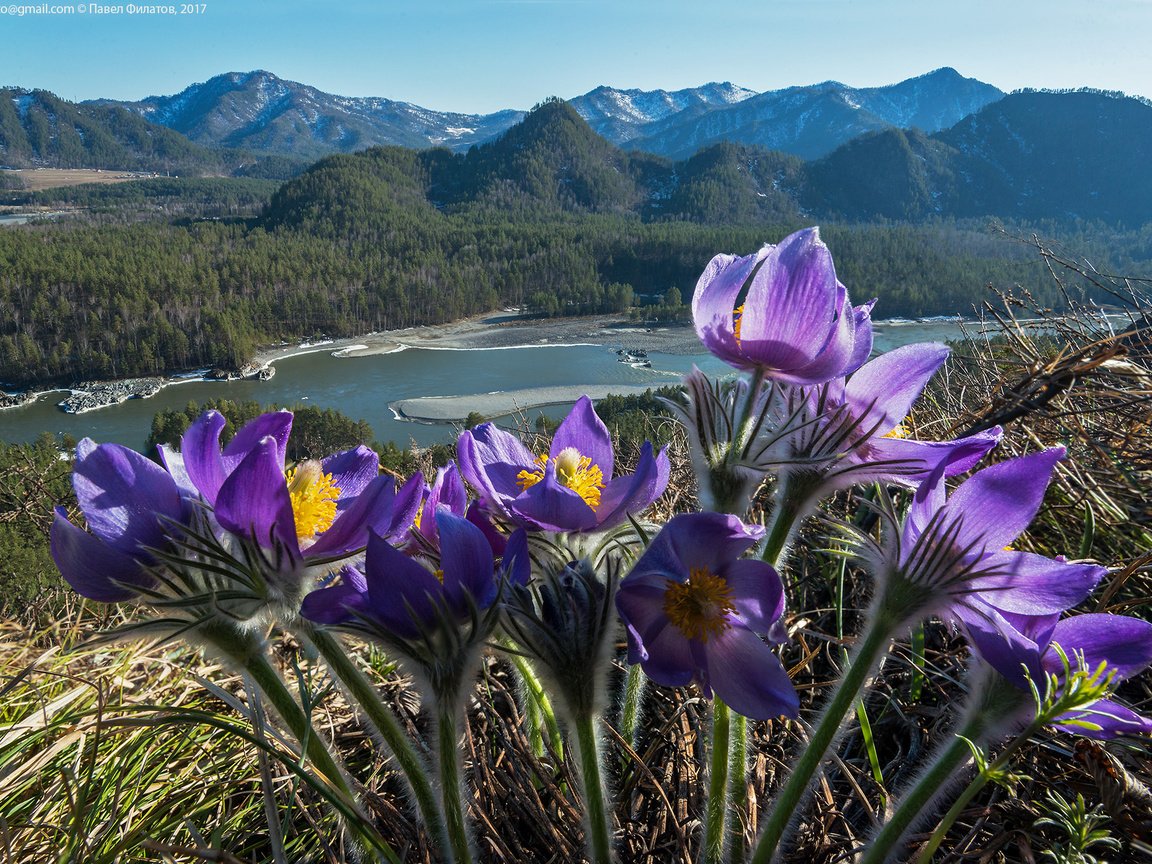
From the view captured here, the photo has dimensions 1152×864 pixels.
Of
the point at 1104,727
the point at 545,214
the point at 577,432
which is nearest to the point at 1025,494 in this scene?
the point at 1104,727

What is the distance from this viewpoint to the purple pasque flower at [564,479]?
2.33ft

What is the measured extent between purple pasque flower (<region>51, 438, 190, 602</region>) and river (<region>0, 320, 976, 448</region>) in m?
30.4

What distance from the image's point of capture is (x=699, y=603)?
0.65 metres

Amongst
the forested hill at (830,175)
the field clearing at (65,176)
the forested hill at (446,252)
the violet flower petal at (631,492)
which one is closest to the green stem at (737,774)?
the violet flower petal at (631,492)

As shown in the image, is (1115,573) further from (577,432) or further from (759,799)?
(577,432)

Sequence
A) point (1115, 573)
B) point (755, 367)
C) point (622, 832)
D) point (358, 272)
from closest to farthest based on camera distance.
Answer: point (755, 367) < point (622, 832) < point (1115, 573) < point (358, 272)

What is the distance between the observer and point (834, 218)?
116250 millimetres

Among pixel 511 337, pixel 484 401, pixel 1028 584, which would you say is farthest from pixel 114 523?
pixel 511 337

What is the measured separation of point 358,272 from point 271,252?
11143mm

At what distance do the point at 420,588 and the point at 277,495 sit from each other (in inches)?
5.5

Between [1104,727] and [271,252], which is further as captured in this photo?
[271,252]

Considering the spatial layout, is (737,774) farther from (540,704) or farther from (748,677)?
(540,704)

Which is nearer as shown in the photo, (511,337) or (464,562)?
(464,562)

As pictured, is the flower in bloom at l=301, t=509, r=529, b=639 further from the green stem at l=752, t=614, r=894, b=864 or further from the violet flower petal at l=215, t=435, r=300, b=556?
the green stem at l=752, t=614, r=894, b=864
